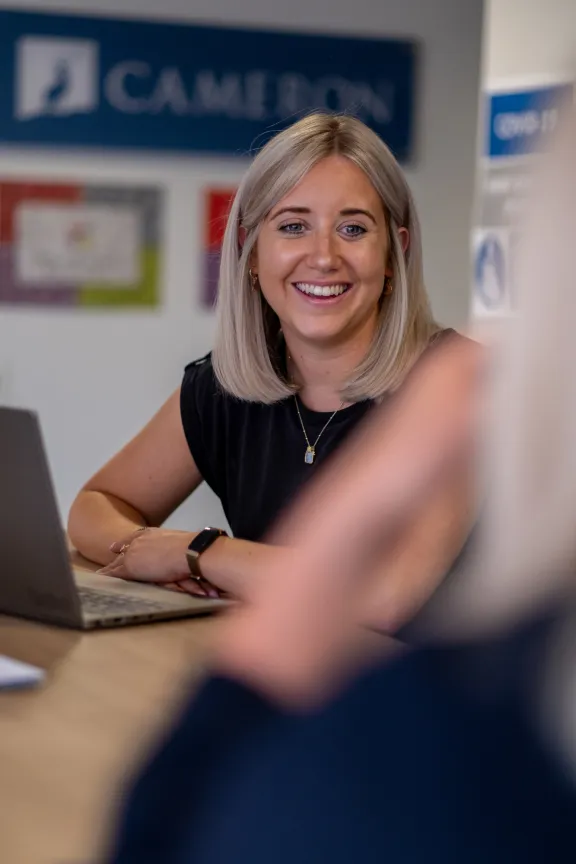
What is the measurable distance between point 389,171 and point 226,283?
1.31 feet

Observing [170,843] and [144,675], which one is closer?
[170,843]

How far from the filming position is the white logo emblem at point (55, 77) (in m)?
4.39

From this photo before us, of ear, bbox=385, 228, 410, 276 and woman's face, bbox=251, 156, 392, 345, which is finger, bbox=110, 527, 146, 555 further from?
ear, bbox=385, 228, 410, 276

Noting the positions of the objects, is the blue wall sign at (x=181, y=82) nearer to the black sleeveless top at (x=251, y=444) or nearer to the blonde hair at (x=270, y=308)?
the blonde hair at (x=270, y=308)

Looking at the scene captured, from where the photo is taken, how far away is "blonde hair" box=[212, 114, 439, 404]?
8.15ft

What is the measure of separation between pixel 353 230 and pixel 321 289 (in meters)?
0.13

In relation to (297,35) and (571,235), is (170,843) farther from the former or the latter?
(297,35)

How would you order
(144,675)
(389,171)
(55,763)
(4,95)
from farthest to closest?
(4,95) < (389,171) < (144,675) < (55,763)

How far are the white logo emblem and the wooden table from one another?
2923 mm

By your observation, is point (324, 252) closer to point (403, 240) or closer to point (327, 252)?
point (327, 252)

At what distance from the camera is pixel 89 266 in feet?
14.8

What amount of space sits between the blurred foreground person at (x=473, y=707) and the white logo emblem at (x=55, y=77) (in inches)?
162

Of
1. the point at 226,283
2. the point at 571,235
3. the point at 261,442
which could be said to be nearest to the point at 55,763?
the point at 571,235

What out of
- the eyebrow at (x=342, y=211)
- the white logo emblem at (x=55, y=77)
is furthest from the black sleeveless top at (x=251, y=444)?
the white logo emblem at (x=55, y=77)
